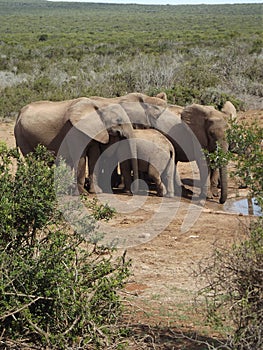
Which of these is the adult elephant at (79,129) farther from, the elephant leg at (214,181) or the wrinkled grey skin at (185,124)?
the elephant leg at (214,181)

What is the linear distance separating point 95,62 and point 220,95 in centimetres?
1507

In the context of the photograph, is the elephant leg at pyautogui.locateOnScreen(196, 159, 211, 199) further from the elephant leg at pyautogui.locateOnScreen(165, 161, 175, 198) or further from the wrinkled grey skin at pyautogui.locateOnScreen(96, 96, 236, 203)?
the elephant leg at pyautogui.locateOnScreen(165, 161, 175, 198)

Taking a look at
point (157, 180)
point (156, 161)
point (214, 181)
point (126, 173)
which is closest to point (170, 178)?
point (157, 180)

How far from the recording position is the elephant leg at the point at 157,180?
1097 cm

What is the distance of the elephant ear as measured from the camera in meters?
10.9

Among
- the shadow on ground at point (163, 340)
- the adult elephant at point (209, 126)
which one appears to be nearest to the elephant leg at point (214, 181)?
the adult elephant at point (209, 126)

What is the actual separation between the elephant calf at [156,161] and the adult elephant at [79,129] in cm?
19

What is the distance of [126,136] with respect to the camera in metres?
10.9

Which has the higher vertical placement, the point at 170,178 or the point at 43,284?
the point at 43,284

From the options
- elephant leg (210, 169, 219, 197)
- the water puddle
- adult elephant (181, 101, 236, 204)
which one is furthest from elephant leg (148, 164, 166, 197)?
the water puddle

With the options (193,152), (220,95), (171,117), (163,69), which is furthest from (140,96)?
(163,69)

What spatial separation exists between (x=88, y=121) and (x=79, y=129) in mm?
202

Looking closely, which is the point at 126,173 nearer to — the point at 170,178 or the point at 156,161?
the point at 156,161

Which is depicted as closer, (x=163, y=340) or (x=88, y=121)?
(x=163, y=340)
